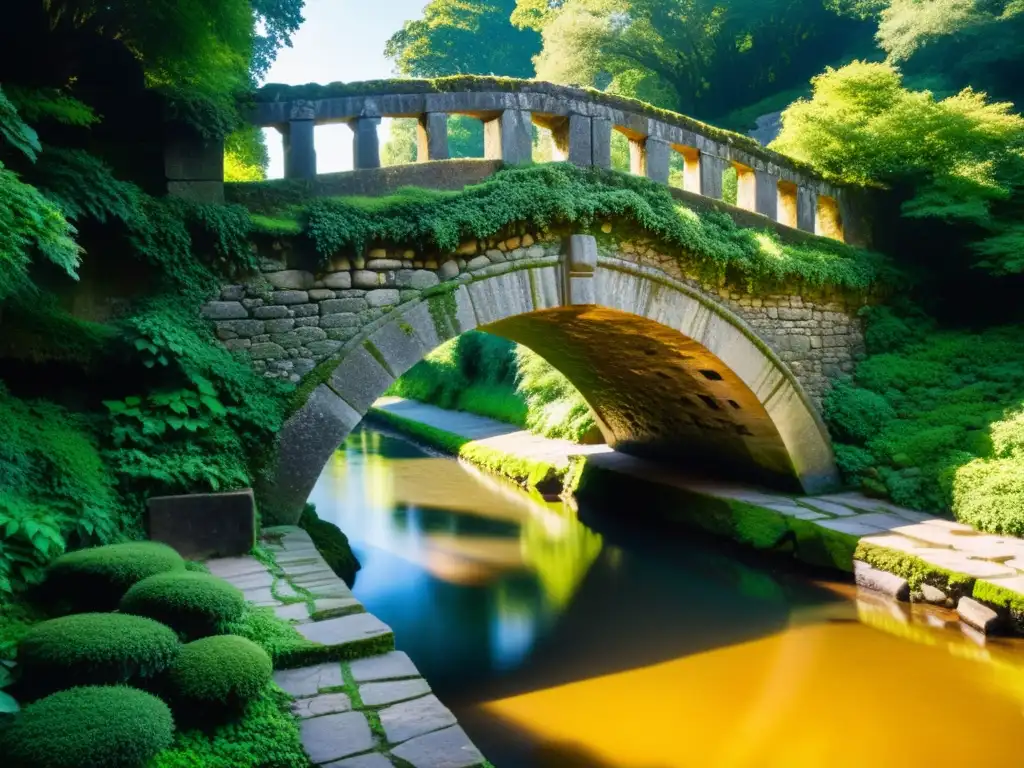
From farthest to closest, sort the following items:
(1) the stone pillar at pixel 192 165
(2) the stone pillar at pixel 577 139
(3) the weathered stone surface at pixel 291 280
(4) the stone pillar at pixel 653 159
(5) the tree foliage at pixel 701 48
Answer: (5) the tree foliage at pixel 701 48 → (4) the stone pillar at pixel 653 159 → (2) the stone pillar at pixel 577 139 → (3) the weathered stone surface at pixel 291 280 → (1) the stone pillar at pixel 192 165

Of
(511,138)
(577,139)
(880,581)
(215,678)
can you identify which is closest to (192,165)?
(511,138)

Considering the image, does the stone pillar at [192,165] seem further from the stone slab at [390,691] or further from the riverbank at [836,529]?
the riverbank at [836,529]

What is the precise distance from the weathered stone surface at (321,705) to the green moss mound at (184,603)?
484mm

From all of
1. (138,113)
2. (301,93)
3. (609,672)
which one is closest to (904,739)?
(609,672)

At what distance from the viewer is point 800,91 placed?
20.5 metres

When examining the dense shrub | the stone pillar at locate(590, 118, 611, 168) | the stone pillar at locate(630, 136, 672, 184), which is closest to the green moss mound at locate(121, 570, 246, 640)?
the stone pillar at locate(590, 118, 611, 168)

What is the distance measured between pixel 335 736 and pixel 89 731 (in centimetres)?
93

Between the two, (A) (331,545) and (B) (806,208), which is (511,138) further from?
(B) (806,208)

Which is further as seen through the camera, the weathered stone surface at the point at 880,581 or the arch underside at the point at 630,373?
the weathered stone surface at the point at 880,581

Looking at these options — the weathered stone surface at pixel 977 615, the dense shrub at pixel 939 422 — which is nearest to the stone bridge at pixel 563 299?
the dense shrub at pixel 939 422

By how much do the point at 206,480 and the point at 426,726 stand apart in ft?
8.66

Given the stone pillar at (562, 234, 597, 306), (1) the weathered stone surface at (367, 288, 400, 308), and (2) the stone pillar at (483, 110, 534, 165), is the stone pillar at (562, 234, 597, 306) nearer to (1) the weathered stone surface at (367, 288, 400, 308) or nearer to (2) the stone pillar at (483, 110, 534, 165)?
(2) the stone pillar at (483, 110, 534, 165)

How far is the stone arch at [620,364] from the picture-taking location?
5.87 m

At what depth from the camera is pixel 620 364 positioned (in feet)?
32.2
